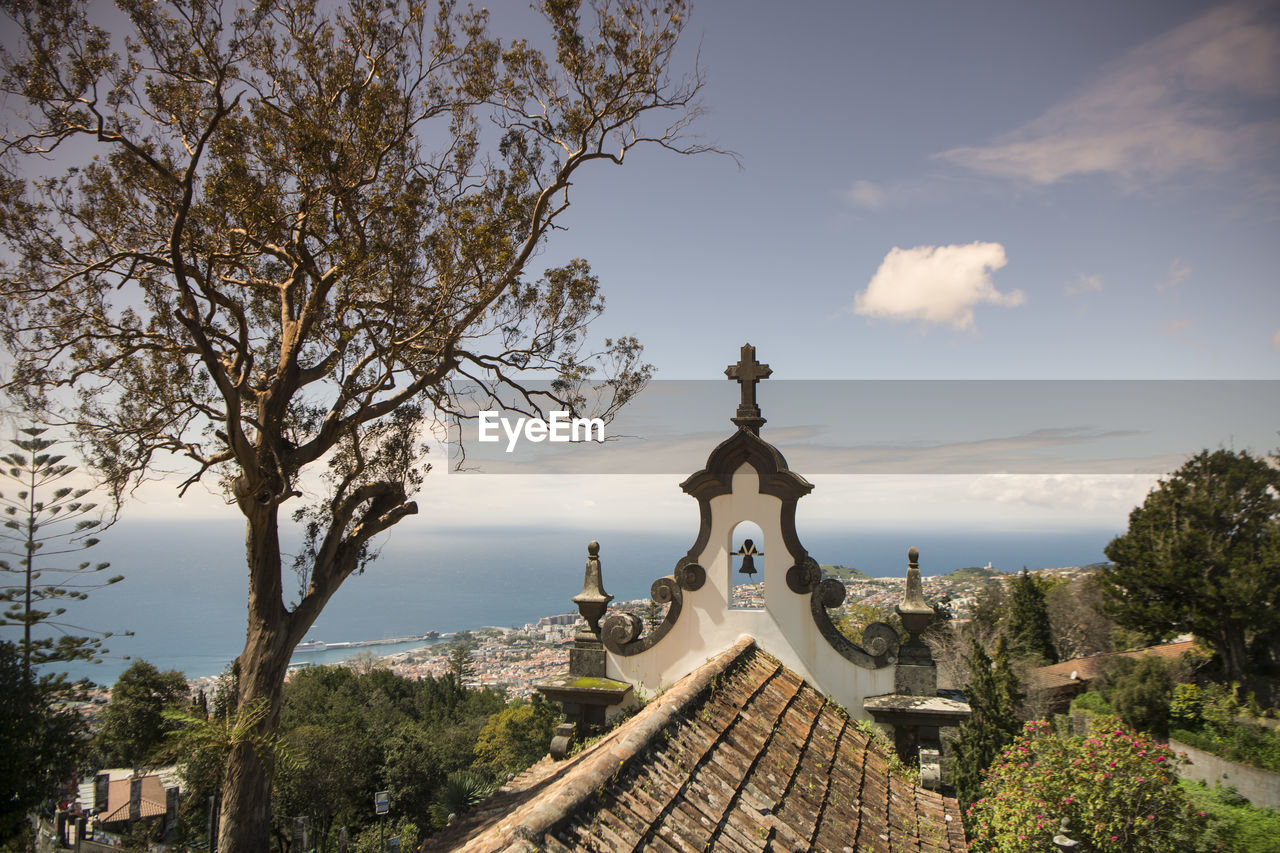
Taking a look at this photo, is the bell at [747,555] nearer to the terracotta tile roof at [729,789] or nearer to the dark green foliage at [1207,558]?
the terracotta tile roof at [729,789]

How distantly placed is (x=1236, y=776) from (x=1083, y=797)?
1844 centimetres

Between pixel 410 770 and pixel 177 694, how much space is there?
10.3 metres

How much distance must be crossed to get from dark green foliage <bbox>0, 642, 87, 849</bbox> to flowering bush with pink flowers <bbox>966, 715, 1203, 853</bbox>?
1318cm

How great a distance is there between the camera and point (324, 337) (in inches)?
420

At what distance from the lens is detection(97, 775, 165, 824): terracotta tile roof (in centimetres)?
2634

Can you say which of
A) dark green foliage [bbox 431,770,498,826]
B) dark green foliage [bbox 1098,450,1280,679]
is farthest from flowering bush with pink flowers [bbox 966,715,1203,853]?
dark green foliage [bbox 1098,450,1280,679]

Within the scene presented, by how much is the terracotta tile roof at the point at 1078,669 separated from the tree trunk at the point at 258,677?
32.3 meters

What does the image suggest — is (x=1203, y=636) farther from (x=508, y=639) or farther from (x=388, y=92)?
Result: (x=508, y=639)

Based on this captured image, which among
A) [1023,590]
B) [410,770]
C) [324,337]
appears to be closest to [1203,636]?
[1023,590]

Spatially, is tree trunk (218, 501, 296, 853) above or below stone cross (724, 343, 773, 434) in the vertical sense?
below

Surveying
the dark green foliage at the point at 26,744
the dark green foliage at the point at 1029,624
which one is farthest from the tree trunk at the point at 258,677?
the dark green foliage at the point at 1029,624

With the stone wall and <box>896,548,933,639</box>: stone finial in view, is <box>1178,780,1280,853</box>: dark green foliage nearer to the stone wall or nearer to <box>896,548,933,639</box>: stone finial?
the stone wall

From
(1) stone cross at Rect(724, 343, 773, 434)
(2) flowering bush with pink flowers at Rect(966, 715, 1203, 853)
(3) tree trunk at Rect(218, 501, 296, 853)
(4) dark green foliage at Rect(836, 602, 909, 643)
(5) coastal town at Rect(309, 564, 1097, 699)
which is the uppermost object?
(1) stone cross at Rect(724, 343, 773, 434)

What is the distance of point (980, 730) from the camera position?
22.5m
